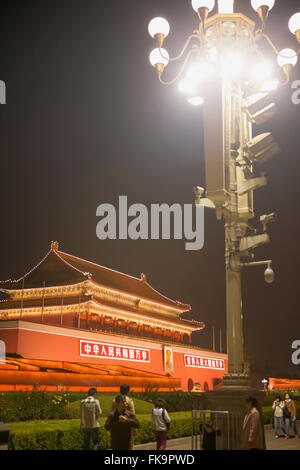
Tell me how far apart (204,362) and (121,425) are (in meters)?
32.8

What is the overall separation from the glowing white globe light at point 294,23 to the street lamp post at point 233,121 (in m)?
0.02

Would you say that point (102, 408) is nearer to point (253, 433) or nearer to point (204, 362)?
point (253, 433)

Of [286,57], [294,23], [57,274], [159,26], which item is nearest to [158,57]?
[159,26]

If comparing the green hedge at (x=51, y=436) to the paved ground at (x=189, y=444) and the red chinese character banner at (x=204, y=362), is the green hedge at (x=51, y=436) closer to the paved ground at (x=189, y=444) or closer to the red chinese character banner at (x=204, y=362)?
the paved ground at (x=189, y=444)

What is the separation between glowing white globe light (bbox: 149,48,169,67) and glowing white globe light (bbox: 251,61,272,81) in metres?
1.78

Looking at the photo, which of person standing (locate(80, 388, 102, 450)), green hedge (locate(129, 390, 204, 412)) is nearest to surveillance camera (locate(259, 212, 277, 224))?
person standing (locate(80, 388, 102, 450))

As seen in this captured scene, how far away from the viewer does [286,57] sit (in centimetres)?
1003

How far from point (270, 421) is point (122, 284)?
20.1 meters

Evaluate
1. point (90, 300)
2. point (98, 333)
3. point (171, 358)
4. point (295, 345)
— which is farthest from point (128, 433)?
point (295, 345)

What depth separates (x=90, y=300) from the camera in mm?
29234

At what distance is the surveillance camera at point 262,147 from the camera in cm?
920

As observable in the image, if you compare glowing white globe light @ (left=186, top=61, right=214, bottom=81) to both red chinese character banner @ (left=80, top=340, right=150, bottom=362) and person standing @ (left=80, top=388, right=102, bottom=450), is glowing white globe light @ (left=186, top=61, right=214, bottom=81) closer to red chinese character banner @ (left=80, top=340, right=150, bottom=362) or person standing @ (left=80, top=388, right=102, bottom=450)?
person standing @ (left=80, top=388, right=102, bottom=450)

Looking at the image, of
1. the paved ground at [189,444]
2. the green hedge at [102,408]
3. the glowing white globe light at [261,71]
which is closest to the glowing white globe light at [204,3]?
the glowing white globe light at [261,71]
